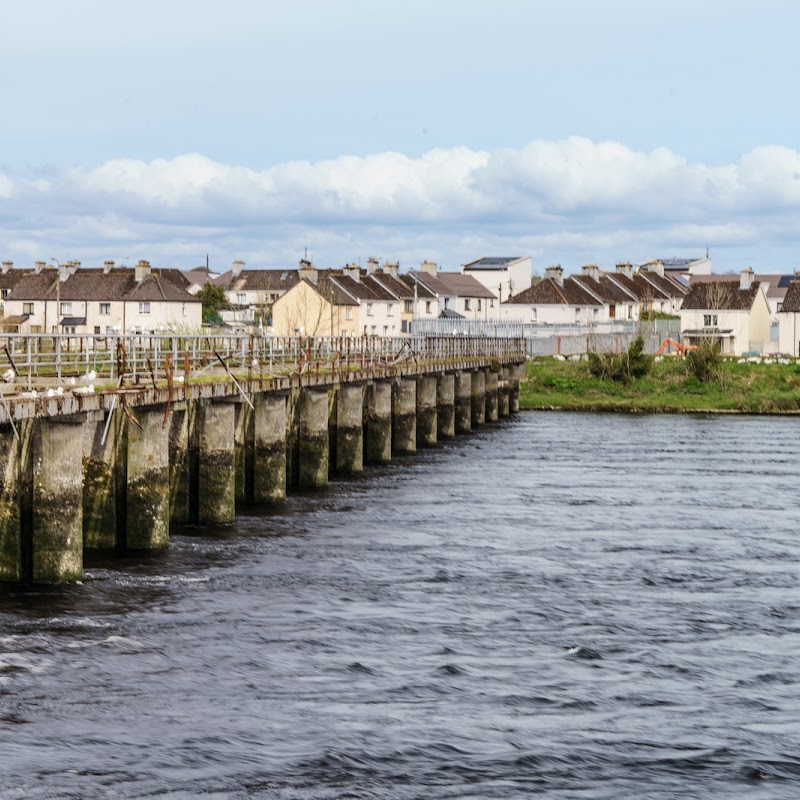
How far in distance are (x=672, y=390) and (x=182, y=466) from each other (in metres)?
59.3

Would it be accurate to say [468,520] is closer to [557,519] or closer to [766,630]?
[557,519]

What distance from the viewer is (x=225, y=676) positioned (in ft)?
68.6

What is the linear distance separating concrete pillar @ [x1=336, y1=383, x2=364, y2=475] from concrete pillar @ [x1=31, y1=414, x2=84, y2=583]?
21932 mm

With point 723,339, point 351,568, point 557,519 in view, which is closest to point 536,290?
point 723,339

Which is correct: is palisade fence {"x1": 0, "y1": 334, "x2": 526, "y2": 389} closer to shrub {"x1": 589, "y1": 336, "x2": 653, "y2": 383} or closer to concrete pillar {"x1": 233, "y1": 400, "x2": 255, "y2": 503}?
concrete pillar {"x1": 233, "y1": 400, "x2": 255, "y2": 503}

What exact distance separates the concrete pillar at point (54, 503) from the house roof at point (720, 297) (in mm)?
111184

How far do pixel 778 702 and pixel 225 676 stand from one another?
8043 millimetres

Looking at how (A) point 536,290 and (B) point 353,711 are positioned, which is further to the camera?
(A) point 536,290

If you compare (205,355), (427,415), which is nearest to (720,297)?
(427,415)

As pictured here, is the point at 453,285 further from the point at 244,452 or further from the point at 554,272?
the point at 244,452

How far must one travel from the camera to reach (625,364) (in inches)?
3548

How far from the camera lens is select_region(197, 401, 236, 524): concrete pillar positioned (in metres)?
33.6

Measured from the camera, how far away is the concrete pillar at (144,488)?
95.8 ft

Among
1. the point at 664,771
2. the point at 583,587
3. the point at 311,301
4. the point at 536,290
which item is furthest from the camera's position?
the point at 536,290
